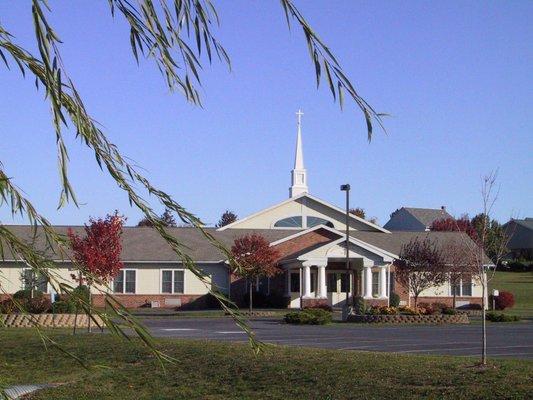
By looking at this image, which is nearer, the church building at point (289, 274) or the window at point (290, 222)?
the church building at point (289, 274)

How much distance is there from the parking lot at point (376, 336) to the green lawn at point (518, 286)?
74.3ft

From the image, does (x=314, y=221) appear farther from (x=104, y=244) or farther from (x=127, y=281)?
(x=104, y=244)

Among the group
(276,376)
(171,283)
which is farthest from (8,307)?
(171,283)

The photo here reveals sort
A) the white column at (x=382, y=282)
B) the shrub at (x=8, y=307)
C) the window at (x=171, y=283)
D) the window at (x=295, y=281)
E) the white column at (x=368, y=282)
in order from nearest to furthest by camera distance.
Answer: the shrub at (x=8, y=307) < the white column at (x=368, y=282) < the window at (x=171, y=283) < the white column at (x=382, y=282) < the window at (x=295, y=281)

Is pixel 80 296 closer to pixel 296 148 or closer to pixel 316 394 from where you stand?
pixel 316 394

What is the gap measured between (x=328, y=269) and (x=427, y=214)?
141ft

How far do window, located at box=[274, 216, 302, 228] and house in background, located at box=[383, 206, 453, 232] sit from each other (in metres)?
31.5

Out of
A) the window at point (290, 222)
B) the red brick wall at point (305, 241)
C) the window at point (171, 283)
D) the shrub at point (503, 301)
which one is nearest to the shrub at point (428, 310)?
the red brick wall at point (305, 241)

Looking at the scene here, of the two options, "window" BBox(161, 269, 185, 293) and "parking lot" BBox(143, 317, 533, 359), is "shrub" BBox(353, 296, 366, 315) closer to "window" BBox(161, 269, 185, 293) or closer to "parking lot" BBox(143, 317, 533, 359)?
"parking lot" BBox(143, 317, 533, 359)

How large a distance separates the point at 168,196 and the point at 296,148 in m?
60.4

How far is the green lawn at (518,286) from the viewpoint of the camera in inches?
2410

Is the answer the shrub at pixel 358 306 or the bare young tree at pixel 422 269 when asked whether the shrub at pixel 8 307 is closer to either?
the shrub at pixel 358 306

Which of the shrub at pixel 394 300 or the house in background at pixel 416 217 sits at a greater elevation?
the house in background at pixel 416 217

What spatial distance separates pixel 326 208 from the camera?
6162 cm
